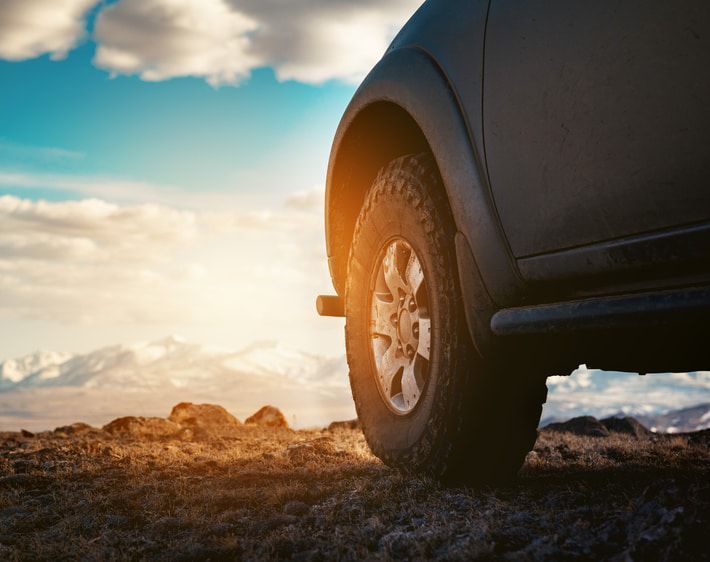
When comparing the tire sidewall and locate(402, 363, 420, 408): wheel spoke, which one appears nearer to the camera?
the tire sidewall

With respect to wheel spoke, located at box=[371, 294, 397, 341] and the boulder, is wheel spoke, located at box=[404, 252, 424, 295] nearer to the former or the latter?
wheel spoke, located at box=[371, 294, 397, 341]

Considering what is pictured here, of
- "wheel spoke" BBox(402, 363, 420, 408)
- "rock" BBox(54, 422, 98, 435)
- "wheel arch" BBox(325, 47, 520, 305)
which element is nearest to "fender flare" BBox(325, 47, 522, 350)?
"wheel arch" BBox(325, 47, 520, 305)

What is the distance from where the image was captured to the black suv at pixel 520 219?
6.54 feet

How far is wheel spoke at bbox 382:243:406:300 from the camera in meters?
3.12

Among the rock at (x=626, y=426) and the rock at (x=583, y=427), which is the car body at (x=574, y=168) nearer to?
the rock at (x=583, y=427)

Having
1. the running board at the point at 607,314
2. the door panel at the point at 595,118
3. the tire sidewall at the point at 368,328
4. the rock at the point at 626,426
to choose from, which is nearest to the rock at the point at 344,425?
the rock at the point at 626,426

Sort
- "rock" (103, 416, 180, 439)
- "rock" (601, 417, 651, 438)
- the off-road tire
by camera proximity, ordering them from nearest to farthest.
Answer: the off-road tire
"rock" (103, 416, 180, 439)
"rock" (601, 417, 651, 438)

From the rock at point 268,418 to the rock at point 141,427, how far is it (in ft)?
3.39

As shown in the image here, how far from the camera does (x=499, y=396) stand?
2785mm

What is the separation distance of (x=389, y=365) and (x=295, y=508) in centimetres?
73

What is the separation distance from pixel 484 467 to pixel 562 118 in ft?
4.59

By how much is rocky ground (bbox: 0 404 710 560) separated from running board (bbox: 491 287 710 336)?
54 cm

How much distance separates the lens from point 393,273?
10.4 feet

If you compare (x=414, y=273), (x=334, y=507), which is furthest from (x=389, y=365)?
(x=334, y=507)
